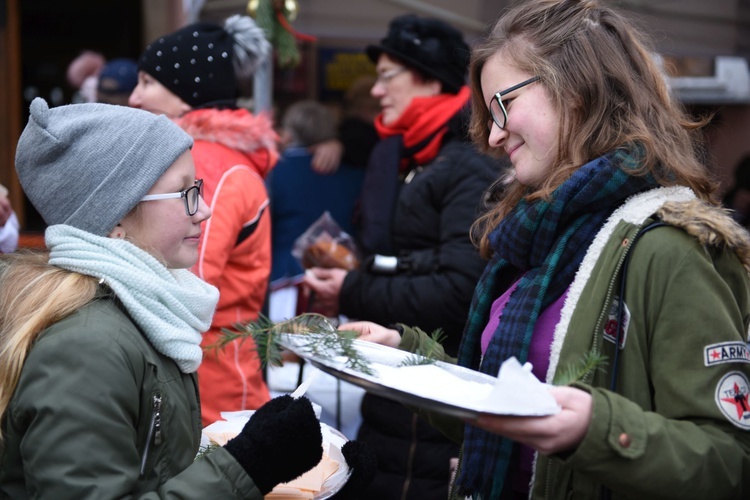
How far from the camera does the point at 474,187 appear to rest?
3287 millimetres

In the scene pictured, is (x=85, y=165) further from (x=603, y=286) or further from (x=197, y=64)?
(x=197, y=64)

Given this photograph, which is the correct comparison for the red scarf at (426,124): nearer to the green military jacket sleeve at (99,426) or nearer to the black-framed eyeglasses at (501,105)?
the black-framed eyeglasses at (501,105)

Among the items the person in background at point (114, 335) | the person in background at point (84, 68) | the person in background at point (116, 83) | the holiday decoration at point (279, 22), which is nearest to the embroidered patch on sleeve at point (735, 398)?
the person in background at point (114, 335)

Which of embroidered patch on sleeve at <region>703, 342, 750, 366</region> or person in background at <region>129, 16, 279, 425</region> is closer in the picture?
embroidered patch on sleeve at <region>703, 342, 750, 366</region>

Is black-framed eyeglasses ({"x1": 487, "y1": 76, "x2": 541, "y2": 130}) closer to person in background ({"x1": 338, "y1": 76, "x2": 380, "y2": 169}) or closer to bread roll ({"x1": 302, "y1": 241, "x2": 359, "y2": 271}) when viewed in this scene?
bread roll ({"x1": 302, "y1": 241, "x2": 359, "y2": 271})

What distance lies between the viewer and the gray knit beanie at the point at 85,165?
1.86 m

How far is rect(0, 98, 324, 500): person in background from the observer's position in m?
1.56

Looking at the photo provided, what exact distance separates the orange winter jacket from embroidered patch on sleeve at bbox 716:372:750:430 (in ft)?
5.79

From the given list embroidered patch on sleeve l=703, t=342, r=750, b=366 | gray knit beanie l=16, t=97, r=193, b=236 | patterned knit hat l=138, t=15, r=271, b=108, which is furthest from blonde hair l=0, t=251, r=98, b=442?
patterned knit hat l=138, t=15, r=271, b=108

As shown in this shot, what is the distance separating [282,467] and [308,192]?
356cm

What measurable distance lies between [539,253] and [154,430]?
3.03 feet

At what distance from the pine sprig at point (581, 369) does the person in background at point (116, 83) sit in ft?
13.7

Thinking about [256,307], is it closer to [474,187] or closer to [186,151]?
[474,187]

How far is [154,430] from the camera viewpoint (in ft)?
5.60
